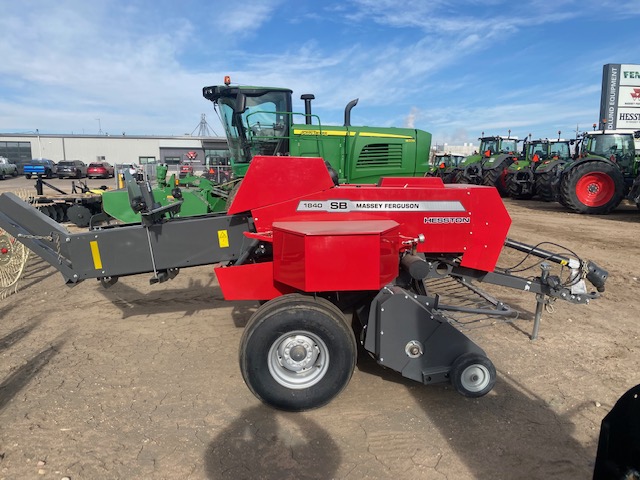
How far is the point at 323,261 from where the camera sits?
290 centimetres

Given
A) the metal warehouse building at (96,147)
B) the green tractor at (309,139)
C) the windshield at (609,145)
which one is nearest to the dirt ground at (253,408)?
the green tractor at (309,139)


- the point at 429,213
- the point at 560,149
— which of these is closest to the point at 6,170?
Result: the point at 560,149

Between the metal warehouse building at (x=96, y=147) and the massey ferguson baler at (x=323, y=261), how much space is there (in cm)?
4405

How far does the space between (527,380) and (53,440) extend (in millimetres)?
3467

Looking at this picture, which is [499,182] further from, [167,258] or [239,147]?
[167,258]

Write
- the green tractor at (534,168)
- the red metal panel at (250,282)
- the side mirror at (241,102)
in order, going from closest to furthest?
1. the red metal panel at (250,282)
2. the side mirror at (241,102)
3. the green tractor at (534,168)

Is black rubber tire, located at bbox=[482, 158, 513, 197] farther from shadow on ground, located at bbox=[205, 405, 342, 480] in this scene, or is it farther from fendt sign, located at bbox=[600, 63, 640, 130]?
shadow on ground, located at bbox=[205, 405, 342, 480]

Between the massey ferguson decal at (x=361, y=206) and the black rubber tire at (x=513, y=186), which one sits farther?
the black rubber tire at (x=513, y=186)

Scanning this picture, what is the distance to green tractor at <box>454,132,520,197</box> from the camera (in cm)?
1802

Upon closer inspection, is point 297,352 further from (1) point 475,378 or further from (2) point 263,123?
(2) point 263,123

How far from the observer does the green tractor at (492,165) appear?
1802cm

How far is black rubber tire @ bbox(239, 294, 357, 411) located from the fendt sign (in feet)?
92.9

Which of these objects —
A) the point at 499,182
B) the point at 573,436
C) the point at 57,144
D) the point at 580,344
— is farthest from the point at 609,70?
the point at 57,144

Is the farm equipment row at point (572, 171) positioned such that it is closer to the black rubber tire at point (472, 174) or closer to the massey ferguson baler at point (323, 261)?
the black rubber tire at point (472, 174)
